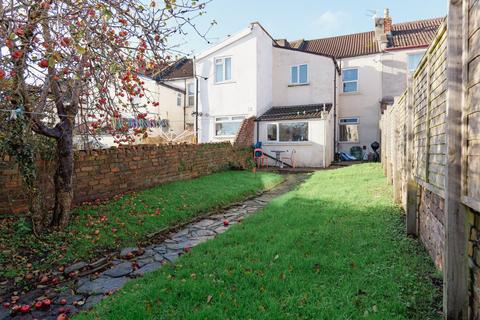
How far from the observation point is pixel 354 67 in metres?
19.8

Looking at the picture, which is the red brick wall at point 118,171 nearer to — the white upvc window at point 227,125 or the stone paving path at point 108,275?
the stone paving path at point 108,275

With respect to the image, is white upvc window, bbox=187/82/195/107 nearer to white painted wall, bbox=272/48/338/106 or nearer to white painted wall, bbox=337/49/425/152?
white painted wall, bbox=272/48/338/106

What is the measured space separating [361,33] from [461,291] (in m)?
23.8

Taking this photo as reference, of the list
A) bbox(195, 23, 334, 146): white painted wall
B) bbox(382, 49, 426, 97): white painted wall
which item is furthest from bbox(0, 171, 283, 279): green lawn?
A: bbox(382, 49, 426, 97): white painted wall

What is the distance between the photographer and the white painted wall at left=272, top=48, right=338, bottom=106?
1734cm

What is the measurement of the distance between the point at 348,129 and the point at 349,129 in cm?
6

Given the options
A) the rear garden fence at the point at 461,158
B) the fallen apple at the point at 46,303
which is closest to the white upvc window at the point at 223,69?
the rear garden fence at the point at 461,158

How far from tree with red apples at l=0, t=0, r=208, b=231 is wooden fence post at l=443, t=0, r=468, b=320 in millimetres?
2831

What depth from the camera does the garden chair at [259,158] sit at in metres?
15.6

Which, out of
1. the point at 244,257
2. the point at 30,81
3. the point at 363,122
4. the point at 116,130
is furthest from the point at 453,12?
the point at 363,122

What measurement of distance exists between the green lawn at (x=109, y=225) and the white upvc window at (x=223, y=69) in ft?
34.2

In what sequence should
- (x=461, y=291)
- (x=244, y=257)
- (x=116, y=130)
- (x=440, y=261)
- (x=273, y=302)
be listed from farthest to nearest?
(x=116, y=130) < (x=244, y=257) < (x=440, y=261) < (x=273, y=302) < (x=461, y=291)

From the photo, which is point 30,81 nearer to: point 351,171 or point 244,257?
point 244,257

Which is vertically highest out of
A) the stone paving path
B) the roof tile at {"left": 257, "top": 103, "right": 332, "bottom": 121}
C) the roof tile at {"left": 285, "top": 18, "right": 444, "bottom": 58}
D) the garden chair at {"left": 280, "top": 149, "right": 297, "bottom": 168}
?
the roof tile at {"left": 285, "top": 18, "right": 444, "bottom": 58}
